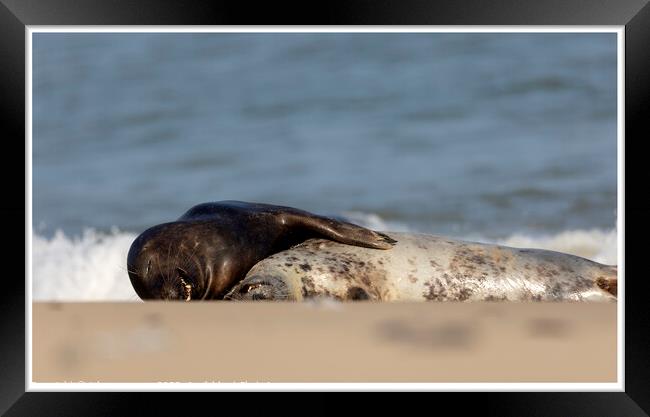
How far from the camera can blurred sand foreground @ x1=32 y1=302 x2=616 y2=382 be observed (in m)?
3.43

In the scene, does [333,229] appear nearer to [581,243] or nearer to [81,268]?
[81,268]

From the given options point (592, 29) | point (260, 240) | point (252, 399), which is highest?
point (592, 29)

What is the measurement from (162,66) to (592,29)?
11.9m

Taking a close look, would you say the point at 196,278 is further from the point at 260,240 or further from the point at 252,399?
the point at 252,399

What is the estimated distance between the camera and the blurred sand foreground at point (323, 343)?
3.43 metres

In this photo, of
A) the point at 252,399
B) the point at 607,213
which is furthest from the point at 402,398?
the point at 607,213

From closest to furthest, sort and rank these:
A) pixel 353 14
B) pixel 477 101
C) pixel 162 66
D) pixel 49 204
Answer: pixel 353 14 < pixel 49 204 < pixel 477 101 < pixel 162 66

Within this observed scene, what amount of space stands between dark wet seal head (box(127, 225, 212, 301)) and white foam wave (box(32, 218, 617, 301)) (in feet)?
1.45

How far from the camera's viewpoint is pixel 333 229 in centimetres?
620

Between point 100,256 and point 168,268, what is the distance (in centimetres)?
302

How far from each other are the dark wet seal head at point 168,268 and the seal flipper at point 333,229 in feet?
2.56

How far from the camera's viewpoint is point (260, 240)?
604cm

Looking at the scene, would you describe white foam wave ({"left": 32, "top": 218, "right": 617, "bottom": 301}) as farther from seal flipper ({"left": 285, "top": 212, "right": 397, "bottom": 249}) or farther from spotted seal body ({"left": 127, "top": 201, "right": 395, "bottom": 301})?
seal flipper ({"left": 285, "top": 212, "right": 397, "bottom": 249})

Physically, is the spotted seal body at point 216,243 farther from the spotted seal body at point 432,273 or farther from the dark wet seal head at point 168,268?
the spotted seal body at point 432,273
